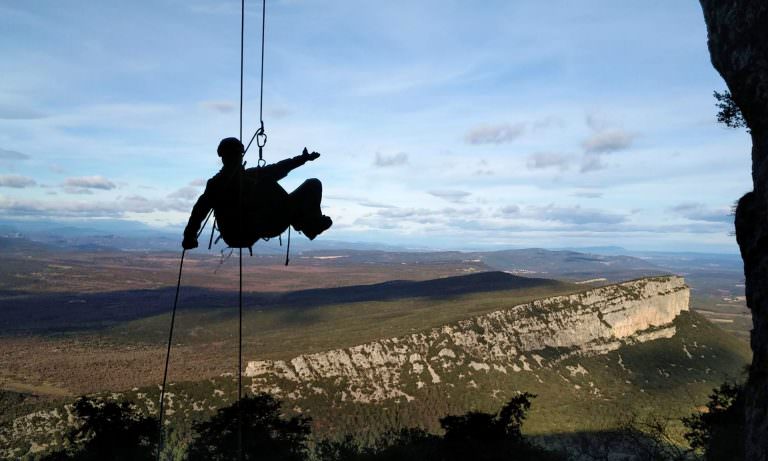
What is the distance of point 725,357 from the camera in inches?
3095

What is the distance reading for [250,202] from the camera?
21.2 feet

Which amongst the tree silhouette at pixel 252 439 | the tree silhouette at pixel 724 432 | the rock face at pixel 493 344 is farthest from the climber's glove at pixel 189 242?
the rock face at pixel 493 344

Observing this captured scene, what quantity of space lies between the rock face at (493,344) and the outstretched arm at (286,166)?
48185mm

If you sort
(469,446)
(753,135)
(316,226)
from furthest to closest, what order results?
(469,446) → (753,135) → (316,226)

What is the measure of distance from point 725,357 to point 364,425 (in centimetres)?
6229

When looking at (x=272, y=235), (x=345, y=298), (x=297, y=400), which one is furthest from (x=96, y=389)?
(x=345, y=298)

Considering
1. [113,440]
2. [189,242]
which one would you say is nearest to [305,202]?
[189,242]

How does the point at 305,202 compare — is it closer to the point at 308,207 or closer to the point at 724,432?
the point at 308,207

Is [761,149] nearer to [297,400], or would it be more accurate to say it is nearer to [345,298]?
[297,400]

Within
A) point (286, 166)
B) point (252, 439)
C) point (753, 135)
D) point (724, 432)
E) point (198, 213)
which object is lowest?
point (252, 439)

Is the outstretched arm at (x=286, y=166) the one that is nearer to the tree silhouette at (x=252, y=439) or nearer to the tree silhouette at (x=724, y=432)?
the tree silhouette at (x=724, y=432)

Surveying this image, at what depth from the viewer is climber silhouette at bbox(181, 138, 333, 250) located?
253 inches

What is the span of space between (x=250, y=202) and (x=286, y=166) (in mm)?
664

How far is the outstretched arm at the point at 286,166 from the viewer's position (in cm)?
660
